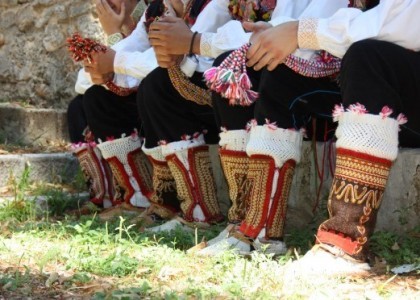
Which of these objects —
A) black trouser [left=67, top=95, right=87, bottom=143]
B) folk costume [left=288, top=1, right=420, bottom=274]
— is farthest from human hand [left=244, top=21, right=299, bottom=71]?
black trouser [left=67, top=95, right=87, bottom=143]

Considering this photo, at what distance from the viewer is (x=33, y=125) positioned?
5441mm

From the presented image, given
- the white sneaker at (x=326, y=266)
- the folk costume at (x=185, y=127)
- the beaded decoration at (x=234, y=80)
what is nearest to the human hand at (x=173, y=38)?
the folk costume at (x=185, y=127)

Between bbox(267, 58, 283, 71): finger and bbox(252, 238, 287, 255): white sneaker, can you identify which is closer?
bbox(267, 58, 283, 71): finger

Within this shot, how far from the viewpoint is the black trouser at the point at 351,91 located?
2230 millimetres

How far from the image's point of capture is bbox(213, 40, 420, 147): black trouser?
2.23m

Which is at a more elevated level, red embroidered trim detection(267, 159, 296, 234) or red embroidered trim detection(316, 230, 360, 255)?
red embroidered trim detection(267, 159, 296, 234)

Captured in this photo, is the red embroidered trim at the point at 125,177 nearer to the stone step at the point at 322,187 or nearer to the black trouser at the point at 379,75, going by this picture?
the stone step at the point at 322,187

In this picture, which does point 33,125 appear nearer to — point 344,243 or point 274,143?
point 274,143

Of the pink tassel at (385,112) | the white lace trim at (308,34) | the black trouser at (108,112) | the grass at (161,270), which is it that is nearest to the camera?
the grass at (161,270)

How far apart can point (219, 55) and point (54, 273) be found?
1.03 metres

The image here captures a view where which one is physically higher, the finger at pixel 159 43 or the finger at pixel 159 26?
the finger at pixel 159 26

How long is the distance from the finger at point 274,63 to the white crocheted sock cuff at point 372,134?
0.36 meters

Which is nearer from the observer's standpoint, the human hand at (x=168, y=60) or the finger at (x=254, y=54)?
the finger at (x=254, y=54)

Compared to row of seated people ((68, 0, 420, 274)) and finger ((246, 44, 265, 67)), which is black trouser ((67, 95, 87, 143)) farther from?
finger ((246, 44, 265, 67))
